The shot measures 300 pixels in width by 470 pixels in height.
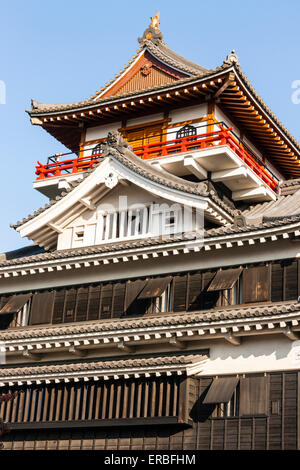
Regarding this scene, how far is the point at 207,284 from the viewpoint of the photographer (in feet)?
82.1

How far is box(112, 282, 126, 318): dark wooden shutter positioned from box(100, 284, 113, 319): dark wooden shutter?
0.17 metres

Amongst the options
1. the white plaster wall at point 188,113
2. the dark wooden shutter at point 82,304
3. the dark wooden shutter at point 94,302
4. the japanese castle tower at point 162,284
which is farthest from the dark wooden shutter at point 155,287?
the white plaster wall at point 188,113

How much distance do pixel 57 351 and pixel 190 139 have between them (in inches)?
400

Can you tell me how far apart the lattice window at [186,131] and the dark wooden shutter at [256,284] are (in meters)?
8.36

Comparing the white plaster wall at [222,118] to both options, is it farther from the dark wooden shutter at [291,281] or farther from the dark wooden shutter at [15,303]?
the dark wooden shutter at [15,303]

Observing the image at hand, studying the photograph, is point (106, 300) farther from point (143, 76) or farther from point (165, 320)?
point (143, 76)

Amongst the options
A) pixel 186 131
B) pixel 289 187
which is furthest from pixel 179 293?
pixel 289 187

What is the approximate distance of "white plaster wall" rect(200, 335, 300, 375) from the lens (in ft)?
73.7

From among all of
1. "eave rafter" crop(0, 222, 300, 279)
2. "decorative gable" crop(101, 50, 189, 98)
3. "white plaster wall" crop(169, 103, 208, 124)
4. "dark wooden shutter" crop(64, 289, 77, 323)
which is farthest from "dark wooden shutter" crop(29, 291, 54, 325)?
"decorative gable" crop(101, 50, 189, 98)

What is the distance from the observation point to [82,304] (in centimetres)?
2712

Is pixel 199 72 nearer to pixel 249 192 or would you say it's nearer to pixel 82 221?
pixel 249 192

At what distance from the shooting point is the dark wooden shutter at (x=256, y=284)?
78.6ft

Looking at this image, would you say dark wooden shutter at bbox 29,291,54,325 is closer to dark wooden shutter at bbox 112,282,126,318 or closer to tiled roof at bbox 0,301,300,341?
tiled roof at bbox 0,301,300,341

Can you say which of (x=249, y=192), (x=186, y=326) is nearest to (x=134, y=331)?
(x=186, y=326)
